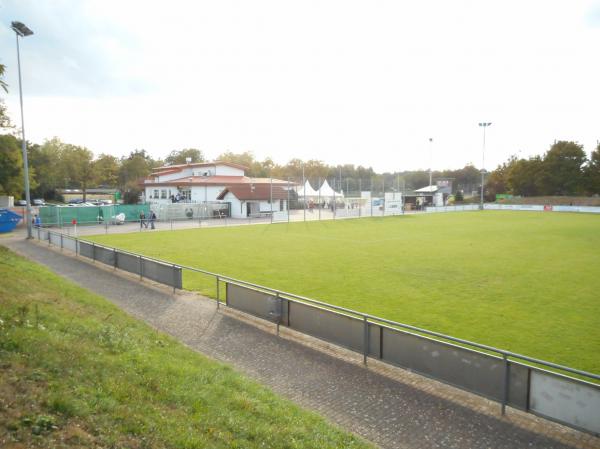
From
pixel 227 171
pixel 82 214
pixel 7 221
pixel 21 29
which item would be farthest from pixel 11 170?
pixel 227 171

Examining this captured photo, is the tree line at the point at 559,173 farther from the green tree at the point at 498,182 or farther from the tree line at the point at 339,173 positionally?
the green tree at the point at 498,182

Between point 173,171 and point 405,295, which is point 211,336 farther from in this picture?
point 173,171

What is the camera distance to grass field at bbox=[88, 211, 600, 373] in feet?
35.4

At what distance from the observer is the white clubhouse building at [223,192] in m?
52.5

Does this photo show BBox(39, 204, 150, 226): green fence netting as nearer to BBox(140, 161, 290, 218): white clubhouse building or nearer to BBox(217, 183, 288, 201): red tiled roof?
BBox(140, 161, 290, 218): white clubhouse building

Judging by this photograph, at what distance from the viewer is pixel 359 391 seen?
7.25 meters

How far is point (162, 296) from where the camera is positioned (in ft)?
43.8

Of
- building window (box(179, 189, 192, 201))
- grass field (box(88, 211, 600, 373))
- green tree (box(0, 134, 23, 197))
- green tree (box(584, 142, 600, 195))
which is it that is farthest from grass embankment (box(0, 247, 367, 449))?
green tree (box(584, 142, 600, 195))

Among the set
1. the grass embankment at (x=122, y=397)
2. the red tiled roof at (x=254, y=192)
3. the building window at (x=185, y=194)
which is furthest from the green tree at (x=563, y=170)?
the grass embankment at (x=122, y=397)

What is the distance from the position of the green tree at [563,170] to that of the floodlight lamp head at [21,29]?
3424 inches

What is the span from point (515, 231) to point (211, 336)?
33178mm

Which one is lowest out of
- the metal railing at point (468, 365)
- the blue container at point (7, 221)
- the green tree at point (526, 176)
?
the metal railing at point (468, 365)

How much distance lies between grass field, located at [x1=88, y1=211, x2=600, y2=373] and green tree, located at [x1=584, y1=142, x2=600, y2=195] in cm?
5634

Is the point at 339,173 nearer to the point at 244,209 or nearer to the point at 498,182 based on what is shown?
the point at 244,209
